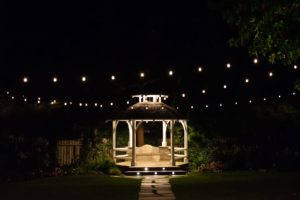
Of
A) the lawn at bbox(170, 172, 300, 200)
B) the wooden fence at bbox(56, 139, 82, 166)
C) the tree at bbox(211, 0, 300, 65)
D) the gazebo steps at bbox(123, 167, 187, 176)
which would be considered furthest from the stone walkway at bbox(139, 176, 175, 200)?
the tree at bbox(211, 0, 300, 65)

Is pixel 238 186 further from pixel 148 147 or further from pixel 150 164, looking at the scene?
pixel 148 147

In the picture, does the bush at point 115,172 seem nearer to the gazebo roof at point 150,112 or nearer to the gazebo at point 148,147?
the gazebo at point 148,147

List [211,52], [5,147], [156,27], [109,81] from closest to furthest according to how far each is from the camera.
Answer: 1. [5,147]
2. [109,81]
3. [211,52]
4. [156,27]

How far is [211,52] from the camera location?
3372cm

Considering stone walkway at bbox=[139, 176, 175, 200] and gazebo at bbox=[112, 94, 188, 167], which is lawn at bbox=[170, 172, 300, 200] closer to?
stone walkway at bbox=[139, 176, 175, 200]

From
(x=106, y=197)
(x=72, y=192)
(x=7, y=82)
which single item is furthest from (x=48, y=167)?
(x=7, y=82)

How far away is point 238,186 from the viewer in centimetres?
1892

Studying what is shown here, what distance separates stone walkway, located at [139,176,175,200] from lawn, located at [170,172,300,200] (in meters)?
0.22

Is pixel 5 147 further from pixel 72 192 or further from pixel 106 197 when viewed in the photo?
pixel 106 197

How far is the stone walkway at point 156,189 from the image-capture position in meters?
16.7

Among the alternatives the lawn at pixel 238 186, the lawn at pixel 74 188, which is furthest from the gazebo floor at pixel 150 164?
the lawn at pixel 74 188

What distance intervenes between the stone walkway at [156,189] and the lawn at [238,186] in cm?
22

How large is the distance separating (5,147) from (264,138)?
10.5 metres

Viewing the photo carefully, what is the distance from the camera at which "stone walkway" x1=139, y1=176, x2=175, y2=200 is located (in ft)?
54.9
